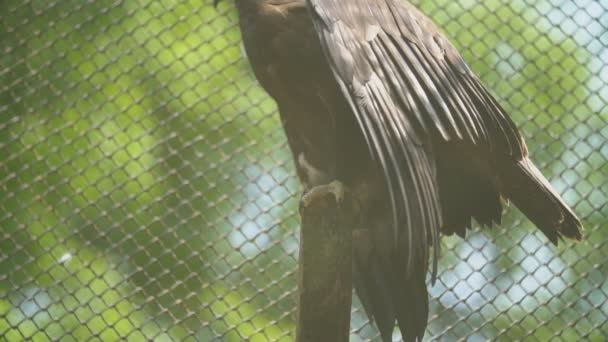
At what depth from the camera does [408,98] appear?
1.93m

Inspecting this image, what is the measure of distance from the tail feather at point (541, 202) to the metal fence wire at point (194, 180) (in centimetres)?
93

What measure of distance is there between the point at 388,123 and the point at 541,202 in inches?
18.4

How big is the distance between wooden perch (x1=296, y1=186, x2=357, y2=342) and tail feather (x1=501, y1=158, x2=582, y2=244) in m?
0.46

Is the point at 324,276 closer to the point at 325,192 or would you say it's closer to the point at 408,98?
the point at 325,192

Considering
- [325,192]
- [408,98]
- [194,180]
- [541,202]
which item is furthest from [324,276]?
[194,180]

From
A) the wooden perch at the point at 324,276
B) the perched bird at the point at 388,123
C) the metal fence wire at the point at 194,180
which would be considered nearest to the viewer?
the wooden perch at the point at 324,276

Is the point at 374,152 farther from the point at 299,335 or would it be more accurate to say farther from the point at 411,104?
the point at 299,335

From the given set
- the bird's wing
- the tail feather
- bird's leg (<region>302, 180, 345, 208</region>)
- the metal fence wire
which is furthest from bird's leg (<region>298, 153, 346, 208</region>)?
the metal fence wire

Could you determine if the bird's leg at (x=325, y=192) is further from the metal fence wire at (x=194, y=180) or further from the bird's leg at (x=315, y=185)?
the metal fence wire at (x=194, y=180)

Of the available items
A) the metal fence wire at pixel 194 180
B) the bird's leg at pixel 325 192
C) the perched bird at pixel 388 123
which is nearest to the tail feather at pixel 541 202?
the perched bird at pixel 388 123

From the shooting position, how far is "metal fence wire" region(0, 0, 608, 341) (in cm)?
307

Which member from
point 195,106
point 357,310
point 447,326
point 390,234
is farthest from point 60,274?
point 390,234

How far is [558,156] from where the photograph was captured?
10.2 feet

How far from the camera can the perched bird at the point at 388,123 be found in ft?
6.33
